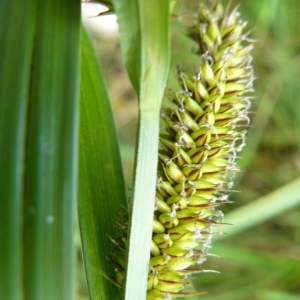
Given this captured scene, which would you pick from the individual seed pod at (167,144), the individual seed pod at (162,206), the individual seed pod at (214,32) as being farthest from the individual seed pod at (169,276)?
the individual seed pod at (214,32)

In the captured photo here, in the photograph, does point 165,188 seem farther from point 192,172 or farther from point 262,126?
point 262,126

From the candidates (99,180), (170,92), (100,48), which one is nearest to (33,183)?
(99,180)

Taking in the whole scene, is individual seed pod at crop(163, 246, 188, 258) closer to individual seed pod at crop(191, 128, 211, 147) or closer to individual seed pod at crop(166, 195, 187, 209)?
individual seed pod at crop(166, 195, 187, 209)

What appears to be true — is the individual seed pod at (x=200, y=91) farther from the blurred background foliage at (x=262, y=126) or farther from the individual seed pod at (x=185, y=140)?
the blurred background foliage at (x=262, y=126)

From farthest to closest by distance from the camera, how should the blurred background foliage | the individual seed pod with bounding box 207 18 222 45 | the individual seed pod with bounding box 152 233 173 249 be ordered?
the blurred background foliage
the individual seed pod with bounding box 207 18 222 45
the individual seed pod with bounding box 152 233 173 249

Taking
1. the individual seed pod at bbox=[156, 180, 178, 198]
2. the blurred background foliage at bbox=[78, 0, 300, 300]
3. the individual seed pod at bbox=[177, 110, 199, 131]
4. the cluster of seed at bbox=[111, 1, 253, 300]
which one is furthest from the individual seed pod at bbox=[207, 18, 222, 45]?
the blurred background foliage at bbox=[78, 0, 300, 300]

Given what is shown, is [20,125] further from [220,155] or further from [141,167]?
[220,155]

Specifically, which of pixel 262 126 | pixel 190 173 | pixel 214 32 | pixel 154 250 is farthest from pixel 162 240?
pixel 262 126
